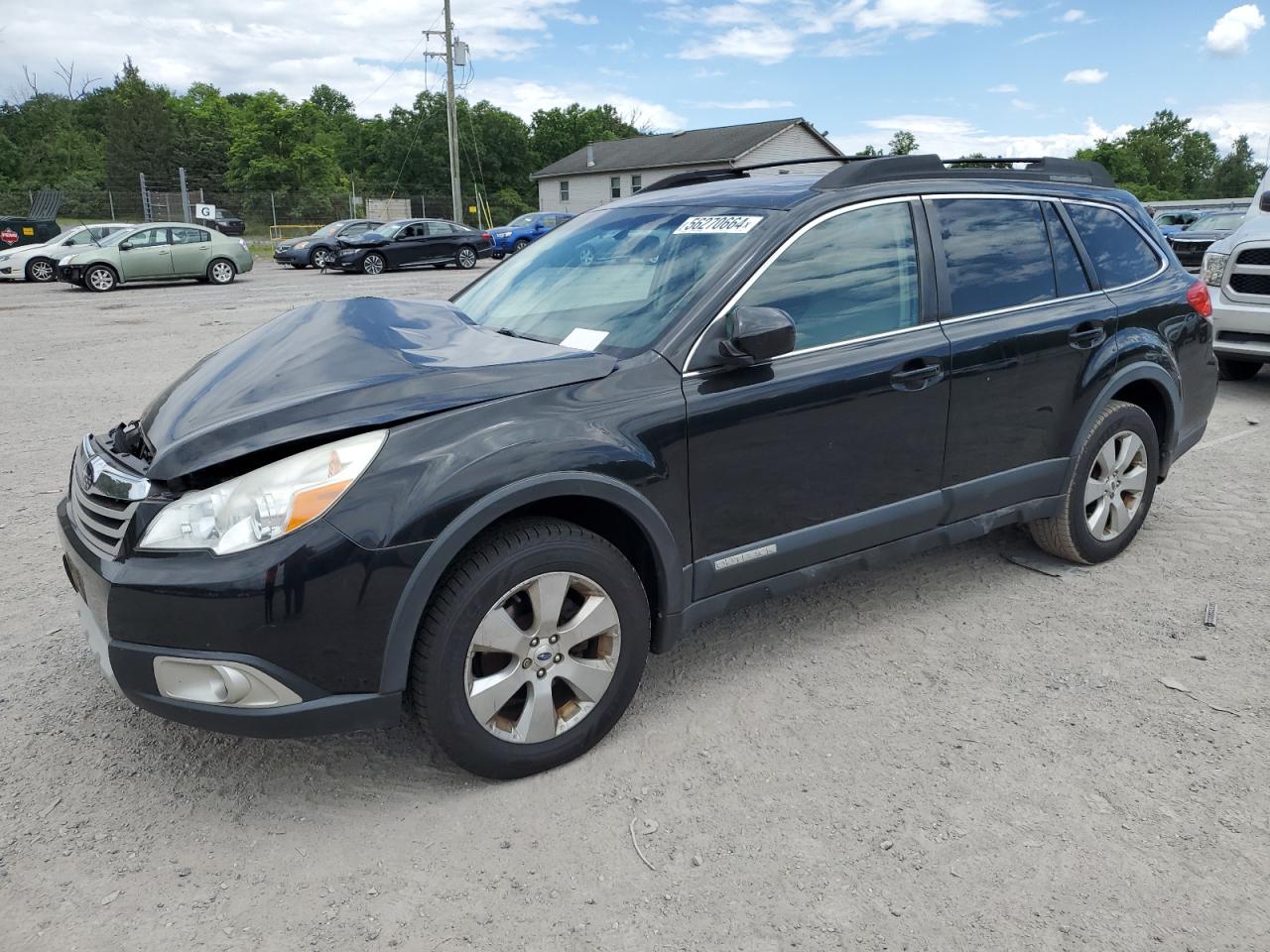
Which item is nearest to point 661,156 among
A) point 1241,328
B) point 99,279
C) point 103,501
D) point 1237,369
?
point 99,279

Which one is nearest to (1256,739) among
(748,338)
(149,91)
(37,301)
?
(748,338)

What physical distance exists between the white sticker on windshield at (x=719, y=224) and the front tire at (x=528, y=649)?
1270 millimetres

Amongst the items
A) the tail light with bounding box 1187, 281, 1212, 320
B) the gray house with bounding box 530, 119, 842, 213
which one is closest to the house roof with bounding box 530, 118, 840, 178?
the gray house with bounding box 530, 119, 842, 213

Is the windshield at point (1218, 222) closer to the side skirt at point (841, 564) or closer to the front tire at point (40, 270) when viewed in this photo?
the side skirt at point (841, 564)

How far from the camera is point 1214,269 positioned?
28.9 feet

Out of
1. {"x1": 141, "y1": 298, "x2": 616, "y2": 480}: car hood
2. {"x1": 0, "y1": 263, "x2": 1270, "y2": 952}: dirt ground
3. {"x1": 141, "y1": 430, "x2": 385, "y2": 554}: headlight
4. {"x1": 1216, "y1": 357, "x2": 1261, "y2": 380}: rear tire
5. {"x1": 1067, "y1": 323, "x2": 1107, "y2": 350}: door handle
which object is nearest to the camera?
{"x1": 0, "y1": 263, "x2": 1270, "y2": 952}: dirt ground

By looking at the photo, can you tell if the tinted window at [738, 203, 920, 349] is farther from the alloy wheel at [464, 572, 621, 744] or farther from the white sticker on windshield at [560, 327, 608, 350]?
the alloy wheel at [464, 572, 621, 744]

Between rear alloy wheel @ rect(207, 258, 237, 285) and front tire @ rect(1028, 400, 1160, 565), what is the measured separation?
21.1 metres

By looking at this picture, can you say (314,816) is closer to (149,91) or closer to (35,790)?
(35,790)

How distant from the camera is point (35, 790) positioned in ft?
9.47

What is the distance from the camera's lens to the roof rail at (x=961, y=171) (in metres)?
3.62

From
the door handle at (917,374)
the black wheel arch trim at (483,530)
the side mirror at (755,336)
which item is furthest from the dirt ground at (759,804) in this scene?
the side mirror at (755,336)

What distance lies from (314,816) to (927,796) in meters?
1.80

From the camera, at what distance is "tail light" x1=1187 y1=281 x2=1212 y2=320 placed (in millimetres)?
4711
